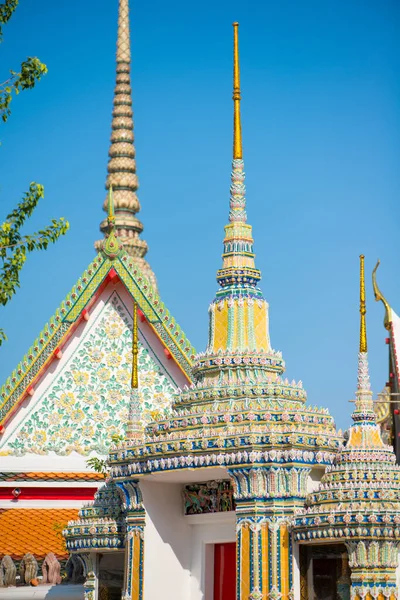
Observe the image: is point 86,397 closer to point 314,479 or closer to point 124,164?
point 314,479

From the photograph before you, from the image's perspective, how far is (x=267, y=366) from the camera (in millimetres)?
20375

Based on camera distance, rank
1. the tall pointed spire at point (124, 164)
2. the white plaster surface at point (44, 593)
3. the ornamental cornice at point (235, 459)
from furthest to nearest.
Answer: the tall pointed spire at point (124, 164) < the white plaster surface at point (44, 593) < the ornamental cornice at point (235, 459)

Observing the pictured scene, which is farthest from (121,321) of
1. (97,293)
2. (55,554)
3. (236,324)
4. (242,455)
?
(242,455)

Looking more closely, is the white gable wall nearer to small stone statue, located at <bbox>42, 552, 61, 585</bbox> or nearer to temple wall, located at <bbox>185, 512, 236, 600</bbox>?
small stone statue, located at <bbox>42, 552, 61, 585</bbox>

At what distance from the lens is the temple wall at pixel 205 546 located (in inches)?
798

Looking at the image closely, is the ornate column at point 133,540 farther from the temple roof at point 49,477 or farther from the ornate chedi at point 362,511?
the temple roof at point 49,477

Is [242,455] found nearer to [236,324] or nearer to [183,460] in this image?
[183,460]

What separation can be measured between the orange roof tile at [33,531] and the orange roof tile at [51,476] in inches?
21.1

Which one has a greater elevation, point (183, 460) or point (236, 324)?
point (236, 324)

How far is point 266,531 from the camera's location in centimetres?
1858

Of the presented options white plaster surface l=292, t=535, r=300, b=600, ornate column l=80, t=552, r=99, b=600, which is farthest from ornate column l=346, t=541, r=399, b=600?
ornate column l=80, t=552, r=99, b=600

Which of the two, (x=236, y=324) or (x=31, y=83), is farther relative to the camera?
(x=236, y=324)

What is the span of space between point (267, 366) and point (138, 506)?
2.53m

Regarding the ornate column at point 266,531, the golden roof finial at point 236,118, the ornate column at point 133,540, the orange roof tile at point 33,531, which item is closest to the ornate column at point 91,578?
the ornate column at point 133,540
